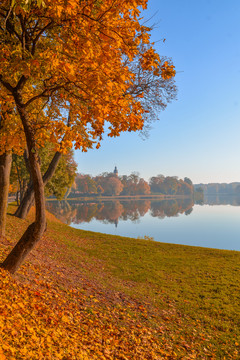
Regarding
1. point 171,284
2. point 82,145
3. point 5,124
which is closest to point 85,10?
point 82,145

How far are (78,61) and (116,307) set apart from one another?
22.0 ft

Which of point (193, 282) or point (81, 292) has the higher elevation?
point (81, 292)

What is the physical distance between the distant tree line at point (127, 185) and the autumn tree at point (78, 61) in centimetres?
9148

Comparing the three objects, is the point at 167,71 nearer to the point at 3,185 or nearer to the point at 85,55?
the point at 85,55

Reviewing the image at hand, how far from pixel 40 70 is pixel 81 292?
21.1 ft

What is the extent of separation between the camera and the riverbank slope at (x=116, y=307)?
4.41 metres

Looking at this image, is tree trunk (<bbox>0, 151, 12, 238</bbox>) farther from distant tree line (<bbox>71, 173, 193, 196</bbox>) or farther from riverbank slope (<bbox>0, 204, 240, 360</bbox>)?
distant tree line (<bbox>71, 173, 193, 196</bbox>)

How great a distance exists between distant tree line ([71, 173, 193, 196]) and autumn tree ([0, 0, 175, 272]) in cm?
9148

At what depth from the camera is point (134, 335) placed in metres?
5.78

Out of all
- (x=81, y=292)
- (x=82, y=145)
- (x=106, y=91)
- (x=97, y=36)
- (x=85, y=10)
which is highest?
(x=85, y=10)

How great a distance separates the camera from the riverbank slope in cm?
441

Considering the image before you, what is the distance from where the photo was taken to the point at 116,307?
7.26m

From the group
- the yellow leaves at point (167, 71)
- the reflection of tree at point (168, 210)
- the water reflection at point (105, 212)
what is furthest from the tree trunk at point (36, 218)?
the reflection of tree at point (168, 210)

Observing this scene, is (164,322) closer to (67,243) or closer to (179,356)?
(179,356)
